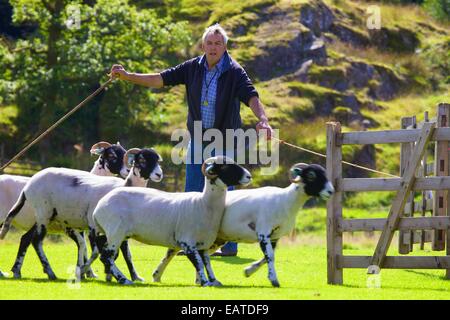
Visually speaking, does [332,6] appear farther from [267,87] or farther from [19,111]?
[19,111]

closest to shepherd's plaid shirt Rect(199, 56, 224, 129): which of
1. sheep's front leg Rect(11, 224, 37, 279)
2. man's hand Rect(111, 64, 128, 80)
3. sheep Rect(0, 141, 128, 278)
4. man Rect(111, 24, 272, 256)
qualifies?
man Rect(111, 24, 272, 256)

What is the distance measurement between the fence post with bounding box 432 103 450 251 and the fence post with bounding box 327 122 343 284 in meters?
2.73

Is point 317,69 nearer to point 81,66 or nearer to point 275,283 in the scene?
point 81,66

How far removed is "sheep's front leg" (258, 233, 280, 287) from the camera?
12758 mm

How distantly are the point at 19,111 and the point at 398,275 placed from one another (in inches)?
1523

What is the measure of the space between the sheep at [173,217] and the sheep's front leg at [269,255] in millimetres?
604

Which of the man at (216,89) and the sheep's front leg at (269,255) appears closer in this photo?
the sheep's front leg at (269,255)

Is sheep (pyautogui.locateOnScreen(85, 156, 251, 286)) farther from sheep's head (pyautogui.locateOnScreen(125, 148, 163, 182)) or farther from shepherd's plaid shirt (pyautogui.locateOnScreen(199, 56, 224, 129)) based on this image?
shepherd's plaid shirt (pyautogui.locateOnScreen(199, 56, 224, 129))

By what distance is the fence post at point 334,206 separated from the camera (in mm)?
14297

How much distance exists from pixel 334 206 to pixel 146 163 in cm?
262

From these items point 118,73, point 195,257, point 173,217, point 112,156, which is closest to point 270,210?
point 195,257

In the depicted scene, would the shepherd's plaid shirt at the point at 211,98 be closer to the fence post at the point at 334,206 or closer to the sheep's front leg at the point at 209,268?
the fence post at the point at 334,206

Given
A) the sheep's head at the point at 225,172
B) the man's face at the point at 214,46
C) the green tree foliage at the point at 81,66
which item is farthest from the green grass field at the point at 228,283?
the green tree foliage at the point at 81,66
